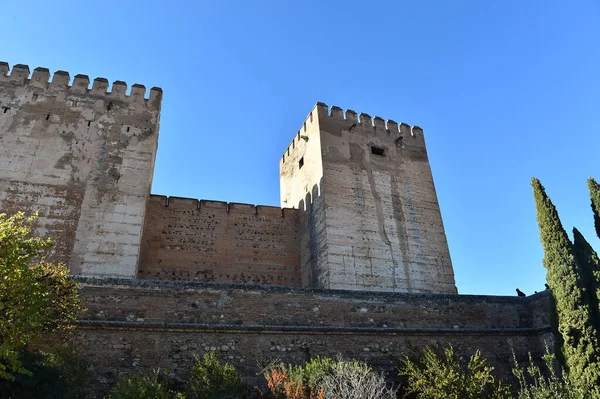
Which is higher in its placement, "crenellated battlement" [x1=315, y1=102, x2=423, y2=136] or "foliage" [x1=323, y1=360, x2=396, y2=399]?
"crenellated battlement" [x1=315, y1=102, x2=423, y2=136]

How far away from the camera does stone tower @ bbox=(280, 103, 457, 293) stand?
1489 centimetres

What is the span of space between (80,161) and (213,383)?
9343 millimetres

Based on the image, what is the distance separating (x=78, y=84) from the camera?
51.1 ft

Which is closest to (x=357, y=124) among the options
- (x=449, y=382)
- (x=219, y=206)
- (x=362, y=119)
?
(x=362, y=119)

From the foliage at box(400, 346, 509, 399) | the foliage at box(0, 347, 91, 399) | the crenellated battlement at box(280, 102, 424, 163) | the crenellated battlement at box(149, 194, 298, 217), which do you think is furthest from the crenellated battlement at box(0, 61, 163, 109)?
the foliage at box(400, 346, 509, 399)

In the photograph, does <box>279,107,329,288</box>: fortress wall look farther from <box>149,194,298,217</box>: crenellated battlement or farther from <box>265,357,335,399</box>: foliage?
<box>265,357,335,399</box>: foliage

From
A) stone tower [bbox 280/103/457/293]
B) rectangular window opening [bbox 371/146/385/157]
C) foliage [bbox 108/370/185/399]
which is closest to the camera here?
foliage [bbox 108/370/185/399]

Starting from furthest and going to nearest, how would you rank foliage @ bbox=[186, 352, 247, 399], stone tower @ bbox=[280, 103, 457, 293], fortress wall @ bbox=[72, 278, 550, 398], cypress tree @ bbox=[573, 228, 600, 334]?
stone tower @ bbox=[280, 103, 457, 293] → cypress tree @ bbox=[573, 228, 600, 334] → fortress wall @ bbox=[72, 278, 550, 398] → foliage @ bbox=[186, 352, 247, 399]

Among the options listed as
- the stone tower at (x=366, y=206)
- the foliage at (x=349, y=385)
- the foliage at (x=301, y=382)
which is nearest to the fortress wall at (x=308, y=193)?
the stone tower at (x=366, y=206)

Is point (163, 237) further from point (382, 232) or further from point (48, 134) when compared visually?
point (382, 232)

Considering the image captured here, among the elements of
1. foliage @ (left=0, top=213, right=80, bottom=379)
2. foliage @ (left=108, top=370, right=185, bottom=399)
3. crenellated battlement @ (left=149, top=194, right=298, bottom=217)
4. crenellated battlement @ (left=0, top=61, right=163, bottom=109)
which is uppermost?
crenellated battlement @ (left=0, top=61, right=163, bottom=109)

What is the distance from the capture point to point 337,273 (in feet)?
47.1

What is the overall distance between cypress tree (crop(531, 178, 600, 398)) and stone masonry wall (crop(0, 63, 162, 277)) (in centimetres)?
1050

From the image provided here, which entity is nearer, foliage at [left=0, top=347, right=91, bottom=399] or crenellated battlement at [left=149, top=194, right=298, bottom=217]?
foliage at [left=0, top=347, right=91, bottom=399]
